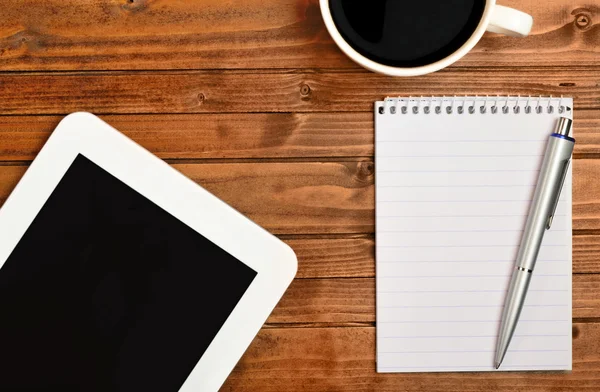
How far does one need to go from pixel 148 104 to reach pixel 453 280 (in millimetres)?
381

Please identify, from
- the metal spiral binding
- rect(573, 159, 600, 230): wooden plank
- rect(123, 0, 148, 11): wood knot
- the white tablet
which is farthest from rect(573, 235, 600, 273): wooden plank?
rect(123, 0, 148, 11): wood knot

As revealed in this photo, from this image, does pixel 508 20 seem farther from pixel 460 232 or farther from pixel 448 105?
pixel 460 232

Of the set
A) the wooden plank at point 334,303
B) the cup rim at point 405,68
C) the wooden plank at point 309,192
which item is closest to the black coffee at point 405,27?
the cup rim at point 405,68

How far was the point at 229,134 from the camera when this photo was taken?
23.7 inches

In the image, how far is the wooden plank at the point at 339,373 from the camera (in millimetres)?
605

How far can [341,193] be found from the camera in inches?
23.9

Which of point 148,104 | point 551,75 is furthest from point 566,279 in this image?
point 148,104

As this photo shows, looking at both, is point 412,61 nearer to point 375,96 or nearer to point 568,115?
point 375,96

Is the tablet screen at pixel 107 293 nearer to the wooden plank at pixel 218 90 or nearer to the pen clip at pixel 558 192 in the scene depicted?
the wooden plank at pixel 218 90

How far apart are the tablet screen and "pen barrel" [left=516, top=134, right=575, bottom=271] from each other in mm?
294

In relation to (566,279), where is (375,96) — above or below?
above

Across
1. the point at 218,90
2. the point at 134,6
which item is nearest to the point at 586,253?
the point at 218,90

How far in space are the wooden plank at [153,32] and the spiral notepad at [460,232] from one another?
0.10 metres

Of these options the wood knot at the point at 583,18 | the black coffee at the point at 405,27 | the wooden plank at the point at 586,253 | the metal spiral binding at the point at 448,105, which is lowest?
the wooden plank at the point at 586,253
